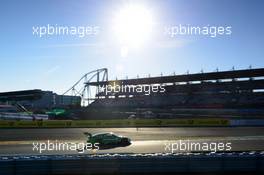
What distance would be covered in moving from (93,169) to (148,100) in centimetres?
6982

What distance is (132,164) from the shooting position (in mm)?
14836

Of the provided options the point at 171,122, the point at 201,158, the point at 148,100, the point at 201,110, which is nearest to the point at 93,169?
the point at 201,158

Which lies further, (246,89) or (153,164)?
(246,89)

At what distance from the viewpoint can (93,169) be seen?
14.6 meters

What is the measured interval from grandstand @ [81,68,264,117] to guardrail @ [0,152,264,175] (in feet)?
180

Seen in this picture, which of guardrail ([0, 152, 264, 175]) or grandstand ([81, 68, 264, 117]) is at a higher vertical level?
grandstand ([81, 68, 264, 117])

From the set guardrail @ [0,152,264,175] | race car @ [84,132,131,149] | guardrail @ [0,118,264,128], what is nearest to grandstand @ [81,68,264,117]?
guardrail @ [0,118,264,128]

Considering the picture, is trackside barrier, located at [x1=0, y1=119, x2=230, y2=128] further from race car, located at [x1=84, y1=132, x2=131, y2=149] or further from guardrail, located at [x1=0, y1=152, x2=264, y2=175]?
guardrail, located at [x1=0, y1=152, x2=264, y2=175]

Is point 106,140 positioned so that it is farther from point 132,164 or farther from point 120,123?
point 120,123

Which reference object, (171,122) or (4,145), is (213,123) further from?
(4,145)

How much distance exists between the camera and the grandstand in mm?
73250

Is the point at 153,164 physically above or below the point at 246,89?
below

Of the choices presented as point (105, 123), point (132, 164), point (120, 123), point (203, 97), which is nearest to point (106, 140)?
point (132, 164)

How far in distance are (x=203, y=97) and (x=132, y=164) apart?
233ft
